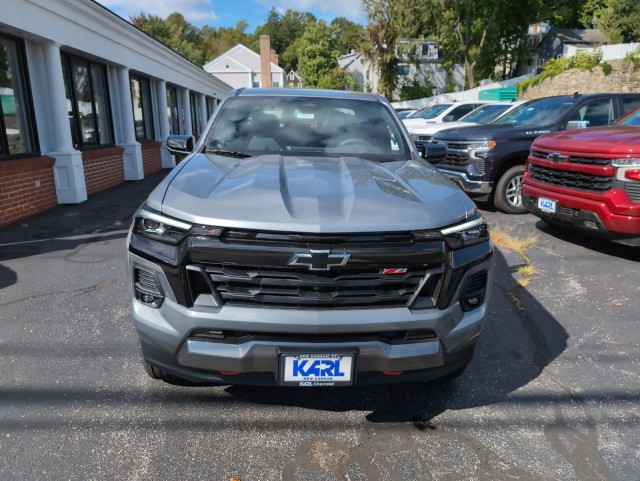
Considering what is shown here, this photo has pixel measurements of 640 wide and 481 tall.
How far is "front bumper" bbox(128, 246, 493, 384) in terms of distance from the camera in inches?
78.1

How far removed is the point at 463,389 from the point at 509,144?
5373mm

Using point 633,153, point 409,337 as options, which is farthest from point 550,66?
point 409,337

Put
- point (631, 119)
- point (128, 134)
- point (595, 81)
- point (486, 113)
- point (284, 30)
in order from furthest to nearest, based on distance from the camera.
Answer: point (284, 30)
point (595, 81)
point (486, 113)
point (128, 134)
point (631, 119)

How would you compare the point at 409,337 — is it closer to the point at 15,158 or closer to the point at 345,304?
the point at 345,304

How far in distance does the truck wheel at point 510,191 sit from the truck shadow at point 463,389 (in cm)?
413

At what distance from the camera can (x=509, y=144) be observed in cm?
712

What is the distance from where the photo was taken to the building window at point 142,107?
40.2ft

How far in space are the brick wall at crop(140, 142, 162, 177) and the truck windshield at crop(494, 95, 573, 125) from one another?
8.76m

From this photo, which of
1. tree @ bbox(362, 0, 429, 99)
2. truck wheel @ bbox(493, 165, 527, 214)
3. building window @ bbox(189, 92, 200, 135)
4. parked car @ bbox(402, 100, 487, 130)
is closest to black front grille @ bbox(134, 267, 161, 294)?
truck wheel @ bbox(493, 165, 527, 214)

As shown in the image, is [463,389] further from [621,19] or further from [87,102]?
[621,19]

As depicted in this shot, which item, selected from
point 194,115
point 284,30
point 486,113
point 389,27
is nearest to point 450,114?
point 486,113

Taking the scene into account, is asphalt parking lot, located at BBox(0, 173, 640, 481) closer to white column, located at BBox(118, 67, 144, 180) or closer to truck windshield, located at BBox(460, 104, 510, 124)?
white column, located at BBox(118, 67, 144, 180)

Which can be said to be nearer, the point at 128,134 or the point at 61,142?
the point at 61,142

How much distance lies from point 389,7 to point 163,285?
4020cm
